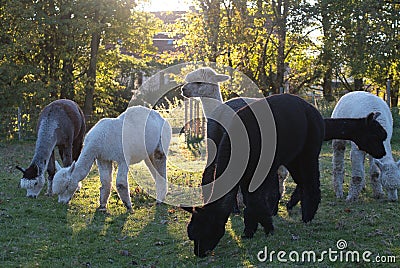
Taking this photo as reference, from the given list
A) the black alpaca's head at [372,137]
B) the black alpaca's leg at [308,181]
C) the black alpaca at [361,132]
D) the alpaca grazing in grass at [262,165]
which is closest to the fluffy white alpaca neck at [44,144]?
the alpaca grazing in grass at [262,165]

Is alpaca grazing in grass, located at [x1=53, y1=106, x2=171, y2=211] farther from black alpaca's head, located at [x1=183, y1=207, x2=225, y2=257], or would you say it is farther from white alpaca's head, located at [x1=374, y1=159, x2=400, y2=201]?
white alpaca's head, located at [x1=374, y1=159, x2=400, y2=201]

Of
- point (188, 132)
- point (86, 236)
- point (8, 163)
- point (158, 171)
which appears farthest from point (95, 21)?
point (86, 236)

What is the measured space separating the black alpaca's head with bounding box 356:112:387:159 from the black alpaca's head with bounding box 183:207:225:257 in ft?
9.47

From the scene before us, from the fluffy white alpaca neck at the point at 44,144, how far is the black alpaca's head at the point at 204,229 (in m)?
4.48

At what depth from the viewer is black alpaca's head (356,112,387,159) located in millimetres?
7328

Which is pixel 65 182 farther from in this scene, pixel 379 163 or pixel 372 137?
pixel 379 163

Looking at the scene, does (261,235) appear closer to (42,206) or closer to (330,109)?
(42,206)

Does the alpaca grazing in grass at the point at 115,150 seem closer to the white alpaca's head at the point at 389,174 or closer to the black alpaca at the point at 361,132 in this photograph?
the black alpaca at the point at 361,132

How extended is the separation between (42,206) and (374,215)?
16.3 feet

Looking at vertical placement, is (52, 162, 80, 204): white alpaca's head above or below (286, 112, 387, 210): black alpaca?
below

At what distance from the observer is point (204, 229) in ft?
17.7

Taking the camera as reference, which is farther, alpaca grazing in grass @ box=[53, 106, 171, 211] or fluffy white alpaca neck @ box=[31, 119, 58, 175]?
fluffy white alpaca neck @ box=[31, 119, 58, 175]

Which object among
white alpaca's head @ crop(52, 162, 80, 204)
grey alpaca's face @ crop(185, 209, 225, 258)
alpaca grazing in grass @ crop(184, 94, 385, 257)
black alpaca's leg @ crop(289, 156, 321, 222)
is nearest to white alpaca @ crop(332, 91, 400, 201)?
black alpaca's leg @ crop(289, 156, 321, 222)

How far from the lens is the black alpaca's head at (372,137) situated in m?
7.33
